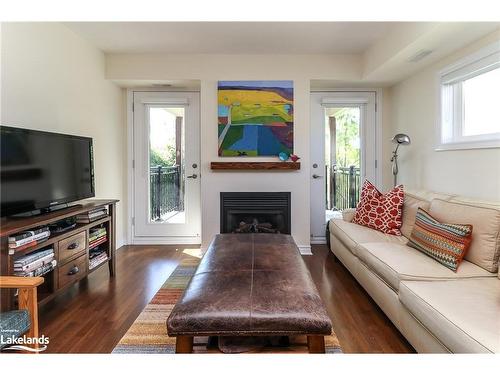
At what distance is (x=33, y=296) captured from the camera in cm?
143

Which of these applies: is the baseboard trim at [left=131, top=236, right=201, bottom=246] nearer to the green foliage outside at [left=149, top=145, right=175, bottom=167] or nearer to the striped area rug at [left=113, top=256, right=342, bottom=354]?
the green foliage outside at [left=149, top=145, right=175, bottom=167]

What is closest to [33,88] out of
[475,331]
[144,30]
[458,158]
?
[144,30]

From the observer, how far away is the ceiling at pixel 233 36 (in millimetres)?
2820

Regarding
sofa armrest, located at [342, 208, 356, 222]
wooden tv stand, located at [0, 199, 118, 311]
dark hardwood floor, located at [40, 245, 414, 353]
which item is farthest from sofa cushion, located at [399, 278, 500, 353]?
wooden tv stand, located at [0, 199, 118, 311]

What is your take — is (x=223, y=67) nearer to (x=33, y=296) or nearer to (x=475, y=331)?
(x=33, y=296)

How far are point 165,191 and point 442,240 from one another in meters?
3.26

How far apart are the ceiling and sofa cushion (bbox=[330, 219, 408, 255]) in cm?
190

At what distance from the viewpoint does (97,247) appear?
2838mm

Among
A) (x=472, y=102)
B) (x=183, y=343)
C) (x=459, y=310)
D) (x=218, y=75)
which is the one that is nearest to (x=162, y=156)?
(x=218, y=75)

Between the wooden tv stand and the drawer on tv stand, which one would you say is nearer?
the wooden tv stand

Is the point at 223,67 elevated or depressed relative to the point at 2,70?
elevated

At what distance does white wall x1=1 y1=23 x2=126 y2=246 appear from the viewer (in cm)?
217
